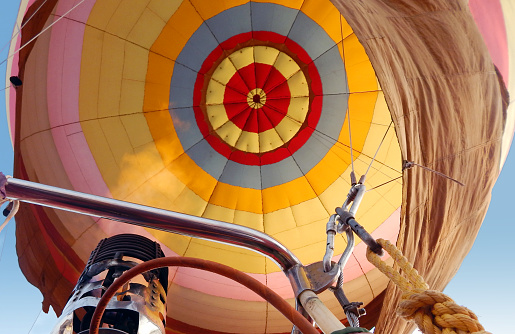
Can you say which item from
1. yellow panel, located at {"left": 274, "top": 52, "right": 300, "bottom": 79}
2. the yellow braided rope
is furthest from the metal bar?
yellow panel, located at {"left": 274, "top": 52, "right": 300, "bottom": 79}

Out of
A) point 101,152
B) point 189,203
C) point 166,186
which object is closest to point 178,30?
point 101,152

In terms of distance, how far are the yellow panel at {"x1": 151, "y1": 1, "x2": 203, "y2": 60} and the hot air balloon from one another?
0.01 meters

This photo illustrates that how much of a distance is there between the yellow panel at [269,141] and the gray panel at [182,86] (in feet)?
2.23

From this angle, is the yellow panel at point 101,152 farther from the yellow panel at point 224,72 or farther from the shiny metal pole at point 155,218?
the shiny metal pole at point 155,218

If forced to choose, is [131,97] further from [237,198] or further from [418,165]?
[418,165]

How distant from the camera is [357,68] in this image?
374 cm

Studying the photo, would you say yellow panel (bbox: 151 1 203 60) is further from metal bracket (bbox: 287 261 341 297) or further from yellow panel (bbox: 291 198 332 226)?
metal bracket (bbox: 287 261 341 297)

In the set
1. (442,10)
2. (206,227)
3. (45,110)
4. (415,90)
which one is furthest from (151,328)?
(45,110)

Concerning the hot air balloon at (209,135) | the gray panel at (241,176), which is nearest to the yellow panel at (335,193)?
the hot air balloon at (209,135)

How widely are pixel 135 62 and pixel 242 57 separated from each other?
2.84 ft

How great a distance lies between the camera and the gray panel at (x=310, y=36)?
3711mm

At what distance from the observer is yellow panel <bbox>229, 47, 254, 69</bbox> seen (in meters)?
3.87

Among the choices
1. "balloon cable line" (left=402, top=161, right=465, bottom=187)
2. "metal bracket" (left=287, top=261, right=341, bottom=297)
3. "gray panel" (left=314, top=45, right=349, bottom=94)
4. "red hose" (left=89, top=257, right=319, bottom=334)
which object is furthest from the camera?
"gray panel" (left=314, top=45, right=349, bottom=94)

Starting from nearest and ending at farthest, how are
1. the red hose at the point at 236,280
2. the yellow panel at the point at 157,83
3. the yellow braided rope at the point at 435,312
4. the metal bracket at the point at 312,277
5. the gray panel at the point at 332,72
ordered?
the yellow braided rope at the point at 435,312 < the red hose at the point at 236,280 < the metal bracket at the point at 312,277 < the yellow panel at the point at 157,83 < the gray panel at the point at 332,72
